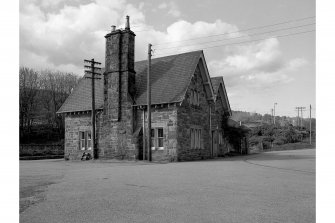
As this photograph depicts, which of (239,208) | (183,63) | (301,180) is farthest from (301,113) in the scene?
(239,208)

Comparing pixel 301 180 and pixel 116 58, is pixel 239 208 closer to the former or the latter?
pixel 301 180

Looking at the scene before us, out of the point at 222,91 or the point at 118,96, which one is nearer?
the point at 118,96

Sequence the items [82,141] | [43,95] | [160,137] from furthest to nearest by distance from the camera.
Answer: [43,95], [82,141], [160,137]

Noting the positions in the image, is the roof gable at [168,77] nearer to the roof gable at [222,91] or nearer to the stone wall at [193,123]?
the stone wall at [193,123]

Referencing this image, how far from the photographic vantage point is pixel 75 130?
95.9ft

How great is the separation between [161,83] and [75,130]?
9358 millimetres

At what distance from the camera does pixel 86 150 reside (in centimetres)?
2834

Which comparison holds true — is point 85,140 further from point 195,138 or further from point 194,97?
point 194,97

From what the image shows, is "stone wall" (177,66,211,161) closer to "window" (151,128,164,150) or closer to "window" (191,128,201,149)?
"window" (191,128,201,149)

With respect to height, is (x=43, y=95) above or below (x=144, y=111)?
above

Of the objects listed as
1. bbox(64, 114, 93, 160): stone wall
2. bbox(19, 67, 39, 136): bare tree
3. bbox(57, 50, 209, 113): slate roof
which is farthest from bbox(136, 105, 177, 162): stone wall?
bbox(19, 67, 39, 136): bare tree

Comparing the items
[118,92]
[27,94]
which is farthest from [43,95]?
[118,92]

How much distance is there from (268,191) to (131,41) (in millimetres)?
19190

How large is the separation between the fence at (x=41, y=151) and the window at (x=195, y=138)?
20.4 metres
